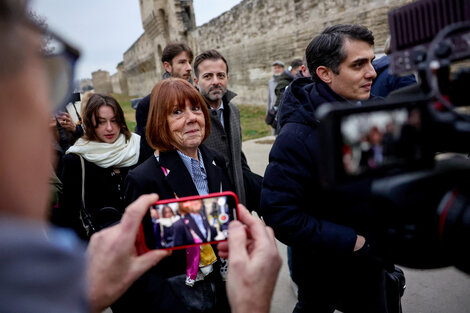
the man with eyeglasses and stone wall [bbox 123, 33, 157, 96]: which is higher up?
stone wall [bbox 123, 33, 157, 96]

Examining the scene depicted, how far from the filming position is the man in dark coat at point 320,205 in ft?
4.83

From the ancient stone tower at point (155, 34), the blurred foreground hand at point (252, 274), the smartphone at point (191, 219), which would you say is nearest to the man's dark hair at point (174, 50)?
the smartphone at point (191, 219)

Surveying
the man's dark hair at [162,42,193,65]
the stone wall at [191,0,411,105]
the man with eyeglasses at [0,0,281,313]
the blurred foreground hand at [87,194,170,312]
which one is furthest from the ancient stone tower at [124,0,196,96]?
the man with eyeglasses at [0,0,281,313]

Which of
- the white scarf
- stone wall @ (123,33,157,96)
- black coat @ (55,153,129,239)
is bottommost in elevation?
black coat @ (55,153,129,239)

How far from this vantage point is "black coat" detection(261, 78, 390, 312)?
4.80 feet

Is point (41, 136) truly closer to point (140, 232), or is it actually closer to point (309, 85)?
point (140, 232)

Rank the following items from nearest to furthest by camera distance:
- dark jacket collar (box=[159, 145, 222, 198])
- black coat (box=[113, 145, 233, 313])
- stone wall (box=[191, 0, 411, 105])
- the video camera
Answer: the video camera < black coat (box=[113, 145, 233, 313]) < dark jacket collar (box=[159, 145, 222, 198]) < stone wall (box=[191, 0, 411, 105])

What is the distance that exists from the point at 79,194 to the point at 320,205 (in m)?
1.57

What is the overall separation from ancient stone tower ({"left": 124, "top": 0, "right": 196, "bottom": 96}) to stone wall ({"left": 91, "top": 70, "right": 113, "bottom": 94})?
47.3ft

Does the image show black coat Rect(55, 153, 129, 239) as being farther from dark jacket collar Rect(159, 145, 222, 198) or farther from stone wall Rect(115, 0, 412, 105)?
stone wall Rect(115, 0, 412, 105)

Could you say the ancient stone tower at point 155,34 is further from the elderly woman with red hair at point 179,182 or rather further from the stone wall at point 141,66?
the elderly woman with red hair at point 179,182

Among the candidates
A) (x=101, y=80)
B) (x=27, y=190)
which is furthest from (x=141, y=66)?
(x=27, y=190)

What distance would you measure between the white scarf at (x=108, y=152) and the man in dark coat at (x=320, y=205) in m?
1.21

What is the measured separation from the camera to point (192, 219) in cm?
112
